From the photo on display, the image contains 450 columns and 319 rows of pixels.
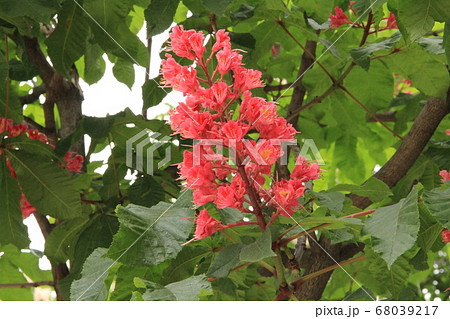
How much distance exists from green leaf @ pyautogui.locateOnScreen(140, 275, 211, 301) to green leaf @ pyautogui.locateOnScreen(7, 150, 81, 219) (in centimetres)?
80

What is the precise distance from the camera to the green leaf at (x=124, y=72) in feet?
7.94

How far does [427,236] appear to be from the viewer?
140 centimetres

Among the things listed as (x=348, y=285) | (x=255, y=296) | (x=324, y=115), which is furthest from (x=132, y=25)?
(x=348, y=285)

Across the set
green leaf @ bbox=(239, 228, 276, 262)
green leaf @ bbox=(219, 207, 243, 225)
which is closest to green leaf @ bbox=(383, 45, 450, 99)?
green leaf @ bbox=(219, 207, 243, 225)

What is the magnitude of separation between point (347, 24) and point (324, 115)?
1.73 ft

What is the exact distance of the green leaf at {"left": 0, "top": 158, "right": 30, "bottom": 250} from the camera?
1.89 metres

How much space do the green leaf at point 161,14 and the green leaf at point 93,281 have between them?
0.74m

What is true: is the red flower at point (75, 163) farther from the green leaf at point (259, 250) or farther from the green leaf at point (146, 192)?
the green leaf at point (259, 250)

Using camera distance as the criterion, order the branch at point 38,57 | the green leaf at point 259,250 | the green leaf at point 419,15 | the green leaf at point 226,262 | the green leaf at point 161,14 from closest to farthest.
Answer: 1. the green leaf at point 259,250
2. the green leaf at point 226,262
3. the green leaf at point 419,15
4. the green leaf at point 161,14
5. the branch at point 38,57

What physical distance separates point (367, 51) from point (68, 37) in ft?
3.18

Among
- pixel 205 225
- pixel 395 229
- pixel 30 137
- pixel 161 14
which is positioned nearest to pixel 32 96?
pixel 30 137

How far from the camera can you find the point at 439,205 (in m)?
1.15

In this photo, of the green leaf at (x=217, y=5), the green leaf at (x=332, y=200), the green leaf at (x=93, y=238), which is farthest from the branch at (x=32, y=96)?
the green leaf at (x=332, y=200)

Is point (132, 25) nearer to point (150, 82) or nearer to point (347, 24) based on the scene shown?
point (150, 82)
